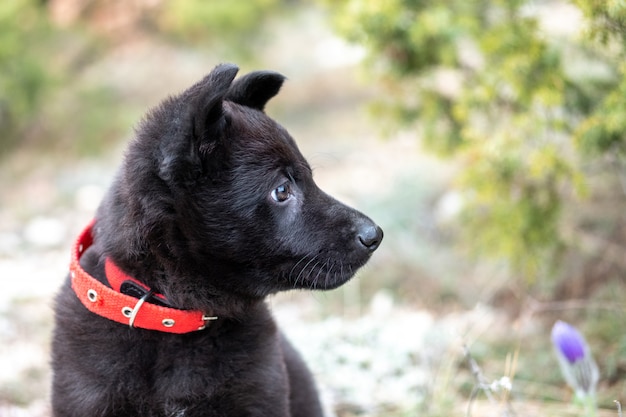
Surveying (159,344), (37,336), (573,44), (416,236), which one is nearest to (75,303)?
(159,344)

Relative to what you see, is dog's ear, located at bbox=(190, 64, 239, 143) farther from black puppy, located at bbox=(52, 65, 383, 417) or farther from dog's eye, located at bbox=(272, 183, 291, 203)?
dog's eye, located at bbox=(272, 183, 291, 203)

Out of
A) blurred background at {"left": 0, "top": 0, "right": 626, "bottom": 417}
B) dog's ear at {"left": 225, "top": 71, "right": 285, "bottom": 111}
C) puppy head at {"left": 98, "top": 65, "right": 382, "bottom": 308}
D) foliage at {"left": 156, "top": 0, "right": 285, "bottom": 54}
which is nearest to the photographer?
puppy head at {"left": 98, "top": 65, "right": 382, "bottom": 308}

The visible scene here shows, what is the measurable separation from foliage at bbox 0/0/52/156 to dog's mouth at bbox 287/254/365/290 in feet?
29.6

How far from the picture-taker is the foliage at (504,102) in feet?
12.4

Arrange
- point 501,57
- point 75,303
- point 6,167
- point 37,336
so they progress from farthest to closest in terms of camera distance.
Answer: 1. point 6,167
2. point 37,336
3. point 501,57
4. point 75,303

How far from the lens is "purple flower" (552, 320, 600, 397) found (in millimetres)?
2441

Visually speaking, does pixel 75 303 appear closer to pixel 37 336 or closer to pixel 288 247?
pixel 288 247

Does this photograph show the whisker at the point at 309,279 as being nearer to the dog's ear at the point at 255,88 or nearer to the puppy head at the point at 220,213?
the puppy head at the point at 220,213

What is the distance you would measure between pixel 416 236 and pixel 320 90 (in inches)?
319

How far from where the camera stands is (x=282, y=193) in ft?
8.34

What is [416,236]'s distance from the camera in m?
6.27

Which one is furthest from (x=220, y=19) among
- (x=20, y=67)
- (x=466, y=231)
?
(x=466, y=231)

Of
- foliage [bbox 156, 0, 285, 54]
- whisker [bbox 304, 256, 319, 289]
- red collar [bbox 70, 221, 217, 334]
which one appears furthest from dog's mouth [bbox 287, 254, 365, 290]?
foliage [bbox 156, 0, 285, 54]

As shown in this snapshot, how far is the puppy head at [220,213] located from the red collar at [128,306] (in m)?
0.04
